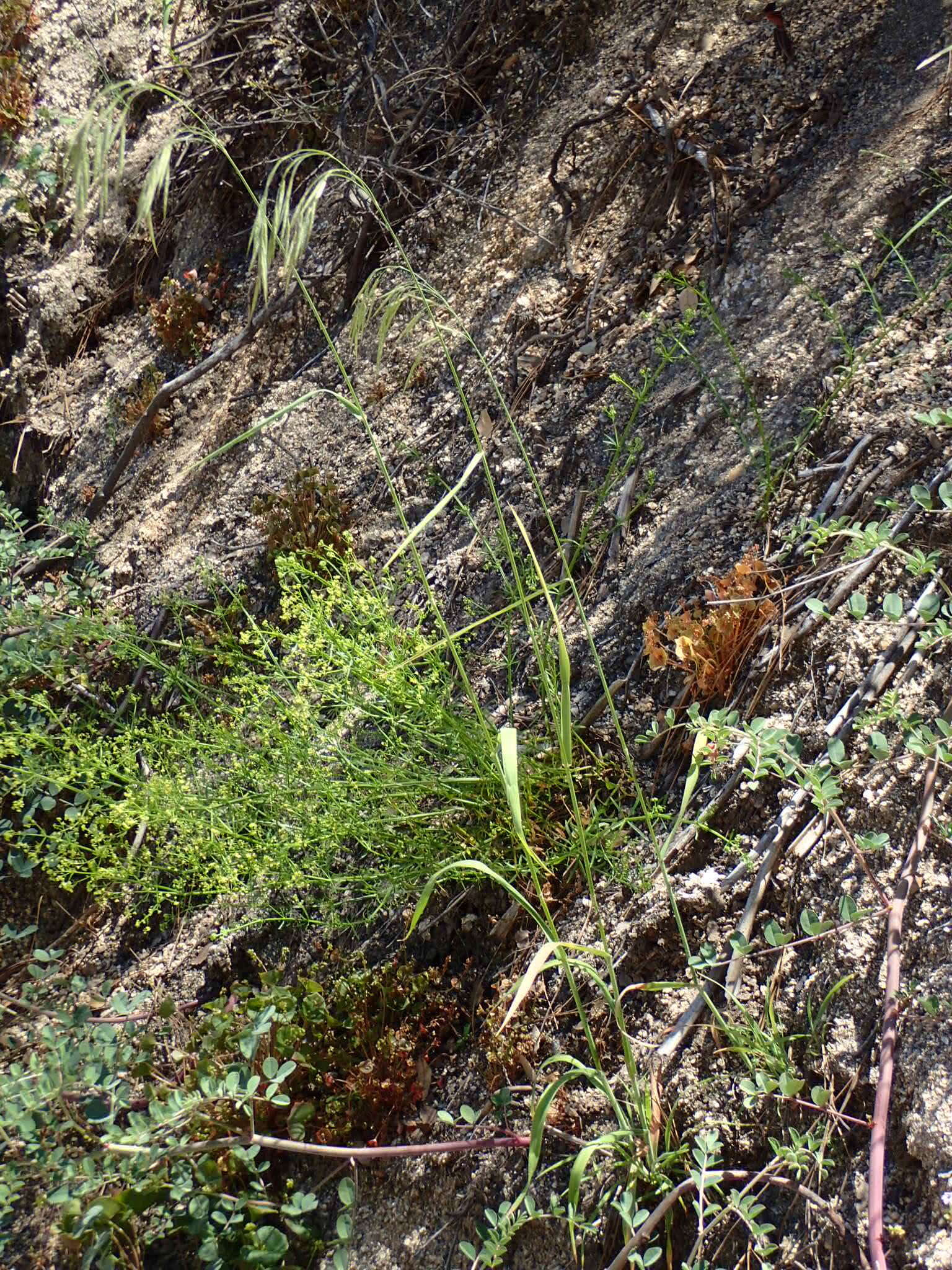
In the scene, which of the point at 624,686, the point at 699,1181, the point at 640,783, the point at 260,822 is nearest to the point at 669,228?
the point at 624,686

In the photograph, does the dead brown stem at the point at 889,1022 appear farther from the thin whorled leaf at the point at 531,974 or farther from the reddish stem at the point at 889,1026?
the thin whorled leaf at the point at 531,974

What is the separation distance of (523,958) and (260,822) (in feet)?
2.37

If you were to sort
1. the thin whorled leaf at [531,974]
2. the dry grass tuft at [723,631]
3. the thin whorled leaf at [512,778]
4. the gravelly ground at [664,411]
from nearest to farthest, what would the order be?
the thin whorled leaf at [531,974], the thin whorled leaf at [512,778], the gravelly ground at [664,411], the dry grass tuft at [723,631]

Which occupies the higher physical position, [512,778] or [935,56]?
[935,56]

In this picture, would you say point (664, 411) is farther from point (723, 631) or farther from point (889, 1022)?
point (889, 1022)

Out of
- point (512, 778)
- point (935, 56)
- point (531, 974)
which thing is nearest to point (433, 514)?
point (512, 778)

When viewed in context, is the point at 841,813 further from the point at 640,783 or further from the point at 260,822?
the point at 260,822

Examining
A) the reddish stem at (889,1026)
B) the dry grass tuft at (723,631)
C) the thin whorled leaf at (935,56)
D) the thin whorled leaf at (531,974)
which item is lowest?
the reddish stem at (889,1026)

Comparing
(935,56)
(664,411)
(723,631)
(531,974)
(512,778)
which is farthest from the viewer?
(664,411)

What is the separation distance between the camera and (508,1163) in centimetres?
185

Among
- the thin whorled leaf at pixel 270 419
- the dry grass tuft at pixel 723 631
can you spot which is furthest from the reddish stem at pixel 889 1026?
the thin whorled leaf at pixel 270 419

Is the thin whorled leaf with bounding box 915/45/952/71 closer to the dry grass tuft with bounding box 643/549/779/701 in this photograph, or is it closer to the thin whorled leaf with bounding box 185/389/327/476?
the dry grass tuft with bounding box 643/549/779/701

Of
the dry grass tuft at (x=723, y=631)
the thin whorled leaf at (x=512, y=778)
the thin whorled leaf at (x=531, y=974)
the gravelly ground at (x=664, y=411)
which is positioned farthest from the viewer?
the dry grass tuft at (x=723, y=631)

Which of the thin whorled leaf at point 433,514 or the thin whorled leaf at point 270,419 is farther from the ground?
the thin whorled leaf at point 270,419
